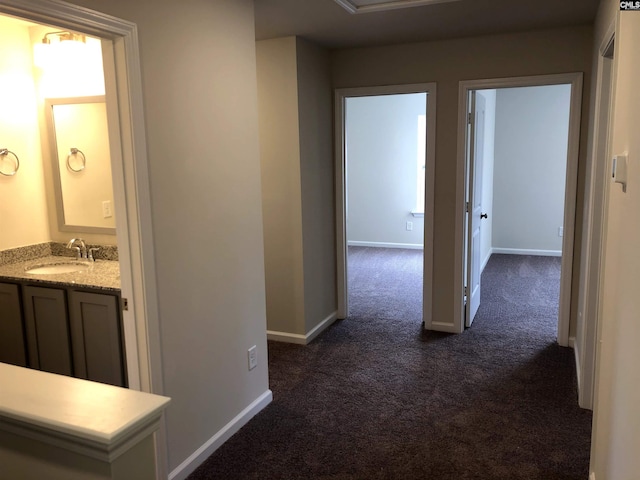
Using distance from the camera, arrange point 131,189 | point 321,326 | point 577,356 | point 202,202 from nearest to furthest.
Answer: point 131,189 → point 202,202 → point 577,356 → point 321,326

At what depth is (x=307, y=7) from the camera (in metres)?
2.91

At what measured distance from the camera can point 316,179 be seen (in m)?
3.99

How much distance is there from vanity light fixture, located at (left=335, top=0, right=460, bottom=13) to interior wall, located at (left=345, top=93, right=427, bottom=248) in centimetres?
440

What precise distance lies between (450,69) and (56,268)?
2935 mm

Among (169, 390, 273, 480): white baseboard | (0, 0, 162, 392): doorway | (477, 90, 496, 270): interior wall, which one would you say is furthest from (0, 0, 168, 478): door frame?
(477, 90, 496, 270): interior wall

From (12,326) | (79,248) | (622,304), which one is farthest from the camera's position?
(79,248)

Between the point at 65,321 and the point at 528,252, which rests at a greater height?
the point at 65,321

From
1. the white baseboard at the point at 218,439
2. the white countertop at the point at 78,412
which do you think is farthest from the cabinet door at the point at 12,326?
the white countertop at the point at 78,412

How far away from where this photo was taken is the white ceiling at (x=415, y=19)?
115 inches

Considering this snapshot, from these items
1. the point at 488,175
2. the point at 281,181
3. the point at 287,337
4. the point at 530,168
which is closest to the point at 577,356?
the point at 287,337

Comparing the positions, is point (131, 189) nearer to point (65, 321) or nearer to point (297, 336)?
point (65, 321)

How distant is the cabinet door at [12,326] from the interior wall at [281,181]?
1.69 m

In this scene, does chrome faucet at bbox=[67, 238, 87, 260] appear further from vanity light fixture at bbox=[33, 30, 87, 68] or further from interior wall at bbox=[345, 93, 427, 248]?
interior wall at bbox=[345, 93, 427, 248]

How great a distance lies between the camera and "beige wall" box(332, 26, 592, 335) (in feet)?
11.5
